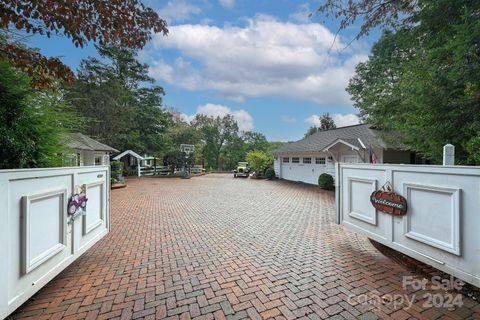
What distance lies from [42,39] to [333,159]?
14147mm

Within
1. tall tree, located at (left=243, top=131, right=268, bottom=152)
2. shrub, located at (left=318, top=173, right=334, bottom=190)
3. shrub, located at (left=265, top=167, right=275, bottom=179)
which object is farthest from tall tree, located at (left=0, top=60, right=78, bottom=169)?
tall tree, located at (left=243, top=131, right=268, bottom=152)

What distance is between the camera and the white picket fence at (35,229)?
2.02m

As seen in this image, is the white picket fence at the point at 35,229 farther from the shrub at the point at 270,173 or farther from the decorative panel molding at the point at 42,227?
A: the shrub at the point at 270,173

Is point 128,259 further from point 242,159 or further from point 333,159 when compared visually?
point 242,159

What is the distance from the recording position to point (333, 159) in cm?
1453

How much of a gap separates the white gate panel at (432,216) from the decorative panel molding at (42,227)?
14.1ft

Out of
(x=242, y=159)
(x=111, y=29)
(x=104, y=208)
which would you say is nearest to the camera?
(x=111, y=29)

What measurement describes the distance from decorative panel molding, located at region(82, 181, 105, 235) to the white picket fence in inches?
1.2

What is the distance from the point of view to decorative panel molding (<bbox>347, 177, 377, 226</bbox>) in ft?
12.5

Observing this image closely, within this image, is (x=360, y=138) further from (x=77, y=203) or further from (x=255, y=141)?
(x=255, y=141)

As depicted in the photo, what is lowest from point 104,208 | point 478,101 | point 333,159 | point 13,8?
point 104,208

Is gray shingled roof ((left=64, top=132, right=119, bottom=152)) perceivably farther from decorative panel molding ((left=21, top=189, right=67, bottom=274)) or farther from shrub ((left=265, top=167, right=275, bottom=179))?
shrub ((left=265, top=167, right=275, bottom=179))

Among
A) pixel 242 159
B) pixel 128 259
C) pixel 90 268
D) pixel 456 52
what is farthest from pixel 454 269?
pixel 242 159

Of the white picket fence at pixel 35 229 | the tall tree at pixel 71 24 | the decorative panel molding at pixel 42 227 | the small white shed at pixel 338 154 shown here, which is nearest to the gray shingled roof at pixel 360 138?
the small white shed at pixel 338 154
